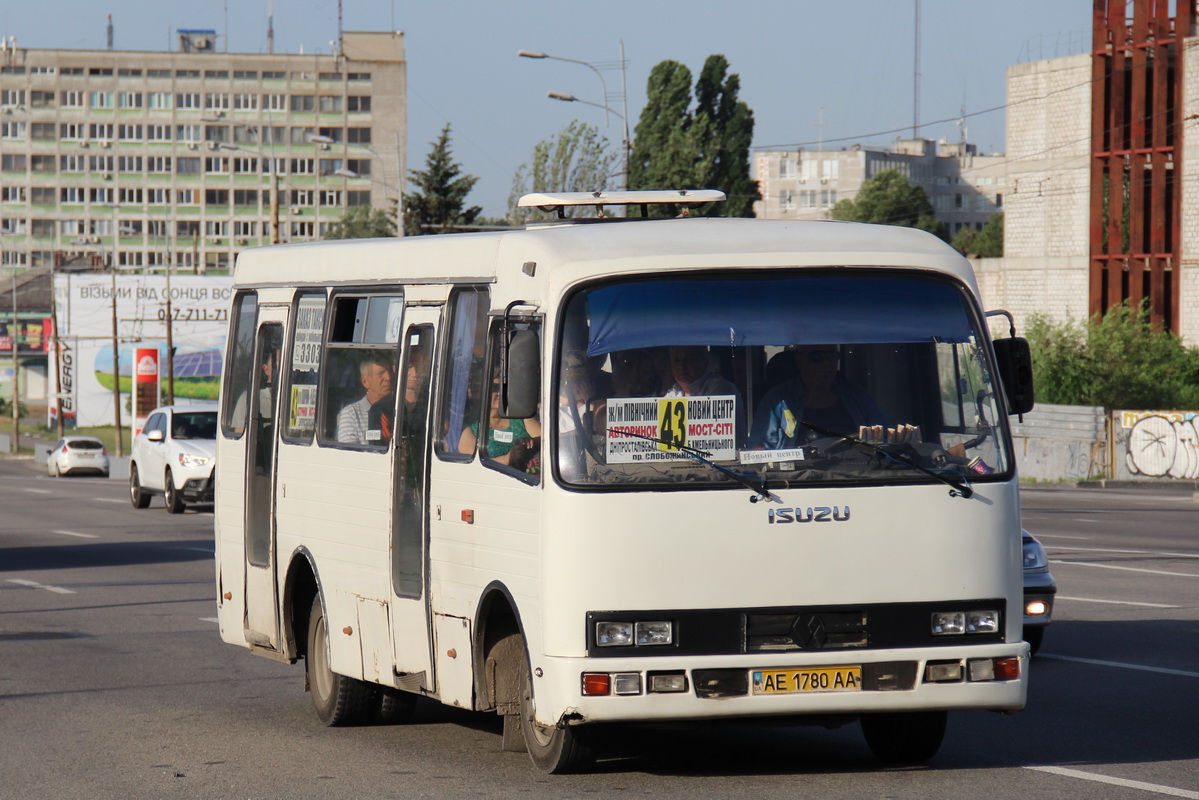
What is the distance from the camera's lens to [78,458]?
219ft

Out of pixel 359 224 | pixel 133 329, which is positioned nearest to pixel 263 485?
pixel 133 329

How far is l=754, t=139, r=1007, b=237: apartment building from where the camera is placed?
167000mm

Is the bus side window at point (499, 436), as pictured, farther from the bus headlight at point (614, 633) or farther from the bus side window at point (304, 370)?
the bus side window at point (304, 370)

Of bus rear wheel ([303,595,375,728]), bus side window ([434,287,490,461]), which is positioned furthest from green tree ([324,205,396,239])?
bus side window ([434,287,490,461])

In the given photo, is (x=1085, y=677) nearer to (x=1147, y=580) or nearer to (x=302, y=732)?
(x=302, y=732)

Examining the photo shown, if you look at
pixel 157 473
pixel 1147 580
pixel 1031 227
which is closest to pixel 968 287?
pixel 1147 580

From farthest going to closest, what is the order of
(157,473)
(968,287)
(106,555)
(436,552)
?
(157,473)
(106,555)
(436,552)
(968,287)

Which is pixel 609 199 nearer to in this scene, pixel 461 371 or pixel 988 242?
pixel 461 371

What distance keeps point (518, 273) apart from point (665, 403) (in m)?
0.98

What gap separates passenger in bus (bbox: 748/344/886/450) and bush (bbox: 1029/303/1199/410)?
44835mm

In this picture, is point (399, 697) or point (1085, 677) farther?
point (1085, 677)

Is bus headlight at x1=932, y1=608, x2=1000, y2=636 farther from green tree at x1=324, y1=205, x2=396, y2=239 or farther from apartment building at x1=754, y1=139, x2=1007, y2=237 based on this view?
apartment building at x1=754, y1=139, x2=1007, y2=237

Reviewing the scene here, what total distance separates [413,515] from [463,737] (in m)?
1.27

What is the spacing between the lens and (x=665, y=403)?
7.16m
